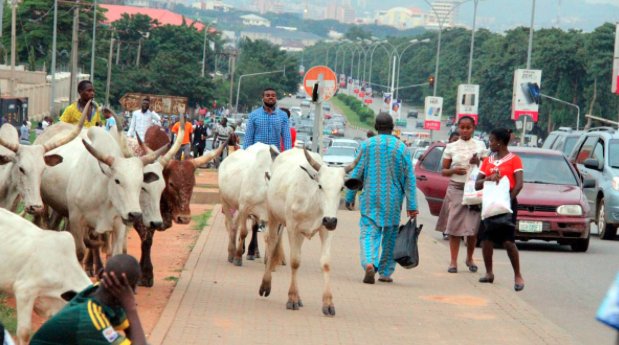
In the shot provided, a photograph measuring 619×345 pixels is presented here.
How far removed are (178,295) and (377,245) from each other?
254 centimetres

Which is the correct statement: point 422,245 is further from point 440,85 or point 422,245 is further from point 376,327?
point 440,85

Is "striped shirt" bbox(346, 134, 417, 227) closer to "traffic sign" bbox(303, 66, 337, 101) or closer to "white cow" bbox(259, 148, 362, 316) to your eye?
"white cow" bbox(259, 148, 362, 316)

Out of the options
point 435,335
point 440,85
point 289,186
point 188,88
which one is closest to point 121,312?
point 435,335

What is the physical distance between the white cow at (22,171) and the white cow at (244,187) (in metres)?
3.26

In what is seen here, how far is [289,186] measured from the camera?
41.8 feet

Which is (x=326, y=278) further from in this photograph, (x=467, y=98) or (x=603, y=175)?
(x=467, y=98)

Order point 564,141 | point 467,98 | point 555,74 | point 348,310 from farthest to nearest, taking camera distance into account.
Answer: point 555,74, point 467,98, point 564,141, point 348,310

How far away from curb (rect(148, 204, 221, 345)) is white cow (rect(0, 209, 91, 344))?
1.34m

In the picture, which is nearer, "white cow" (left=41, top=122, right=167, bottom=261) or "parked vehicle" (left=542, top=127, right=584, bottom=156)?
"white cow" (left=41, top=122, right=167, bottom=261)

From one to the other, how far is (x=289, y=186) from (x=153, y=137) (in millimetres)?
1611

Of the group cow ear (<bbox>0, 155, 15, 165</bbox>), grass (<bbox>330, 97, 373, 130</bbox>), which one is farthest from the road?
grass (<bbox>330, 97, 373, 130</bbox>)

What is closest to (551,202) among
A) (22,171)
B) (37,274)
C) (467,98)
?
(22,171)

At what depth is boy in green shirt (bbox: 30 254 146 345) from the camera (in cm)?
640

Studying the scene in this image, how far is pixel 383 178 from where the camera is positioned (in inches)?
554
